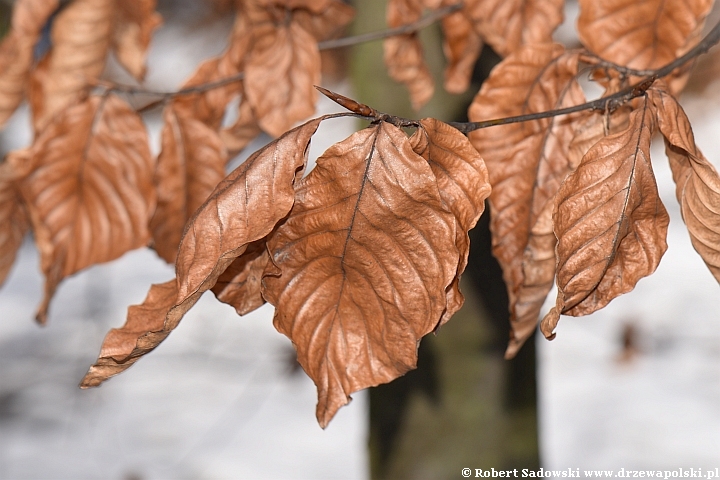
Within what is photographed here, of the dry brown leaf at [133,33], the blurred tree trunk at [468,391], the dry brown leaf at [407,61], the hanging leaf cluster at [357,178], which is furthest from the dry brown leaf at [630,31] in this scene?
the dry brown leaf at [133,33]

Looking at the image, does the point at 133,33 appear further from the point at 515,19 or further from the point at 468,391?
the point at 468,391

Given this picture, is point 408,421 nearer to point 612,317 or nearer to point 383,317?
point 383,317

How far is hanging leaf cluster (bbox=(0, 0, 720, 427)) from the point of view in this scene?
0.34 m

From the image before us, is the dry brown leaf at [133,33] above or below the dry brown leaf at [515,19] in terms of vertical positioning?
above

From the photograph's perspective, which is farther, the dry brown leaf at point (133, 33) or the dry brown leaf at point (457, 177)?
the dry brown leaf at point (133, 33)

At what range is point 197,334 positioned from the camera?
2.54 metres

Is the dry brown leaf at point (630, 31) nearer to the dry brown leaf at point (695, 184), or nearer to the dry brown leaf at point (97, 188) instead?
the dry brown leaf at point (695, 184)

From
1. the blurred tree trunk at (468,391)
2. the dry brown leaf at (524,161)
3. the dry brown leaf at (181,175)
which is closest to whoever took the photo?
the dry brown leaf at (524,161)

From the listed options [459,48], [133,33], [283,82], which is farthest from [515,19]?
[133,33]

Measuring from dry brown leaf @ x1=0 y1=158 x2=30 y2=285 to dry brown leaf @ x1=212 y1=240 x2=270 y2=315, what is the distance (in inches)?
13.0

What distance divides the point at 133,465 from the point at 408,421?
67.2 inches

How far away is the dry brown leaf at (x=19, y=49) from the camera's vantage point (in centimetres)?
66

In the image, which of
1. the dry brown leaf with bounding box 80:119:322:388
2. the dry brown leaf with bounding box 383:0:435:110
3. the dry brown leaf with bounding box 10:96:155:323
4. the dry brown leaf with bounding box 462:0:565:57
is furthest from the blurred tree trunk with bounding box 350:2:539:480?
the dry brown leaf with bounding box 80:119:322:388

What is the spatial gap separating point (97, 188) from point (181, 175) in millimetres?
94
